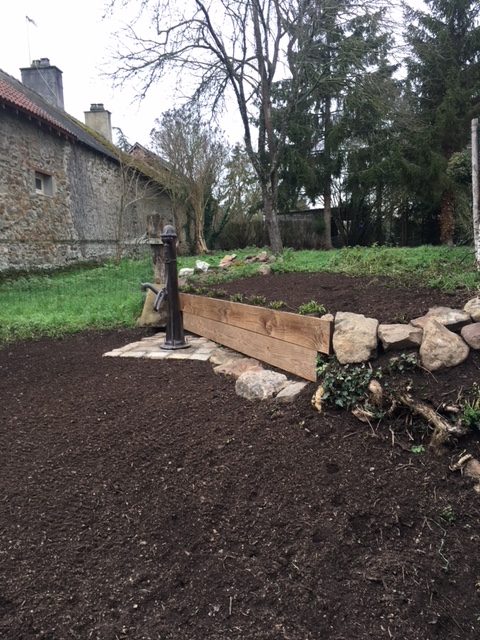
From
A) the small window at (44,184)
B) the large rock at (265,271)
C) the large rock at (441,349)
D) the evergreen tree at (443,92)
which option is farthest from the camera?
the evergreen tree at (443,92)

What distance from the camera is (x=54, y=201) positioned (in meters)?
11.9

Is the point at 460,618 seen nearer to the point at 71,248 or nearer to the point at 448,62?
the point at 71,248

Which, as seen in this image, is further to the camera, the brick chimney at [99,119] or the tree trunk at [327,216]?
the brick chimney at [99,119]

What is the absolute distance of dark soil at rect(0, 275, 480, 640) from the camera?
1305mm

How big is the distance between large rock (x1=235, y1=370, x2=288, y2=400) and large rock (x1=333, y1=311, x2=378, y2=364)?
0.44 metres

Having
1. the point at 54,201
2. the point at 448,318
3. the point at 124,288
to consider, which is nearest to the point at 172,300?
the point at 448,318

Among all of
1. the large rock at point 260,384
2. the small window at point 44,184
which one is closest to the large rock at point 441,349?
the large rock at point 260,384

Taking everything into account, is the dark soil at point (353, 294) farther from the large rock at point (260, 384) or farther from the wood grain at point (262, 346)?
the large rock at point (260, 384)

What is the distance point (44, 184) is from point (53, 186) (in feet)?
0.74

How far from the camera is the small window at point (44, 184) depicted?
1157 cm

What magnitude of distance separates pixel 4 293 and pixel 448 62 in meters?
15.3

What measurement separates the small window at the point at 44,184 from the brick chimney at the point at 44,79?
558 centimetres

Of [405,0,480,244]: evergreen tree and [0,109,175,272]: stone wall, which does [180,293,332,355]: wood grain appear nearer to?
[0,109,175,272]: stone wall

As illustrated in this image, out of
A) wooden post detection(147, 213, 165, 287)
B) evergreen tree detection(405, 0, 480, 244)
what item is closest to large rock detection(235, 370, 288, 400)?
wooden post detection(147, 213, 165, 287)
